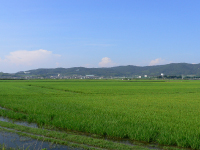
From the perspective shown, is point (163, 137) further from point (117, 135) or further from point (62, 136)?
point (62, 136)

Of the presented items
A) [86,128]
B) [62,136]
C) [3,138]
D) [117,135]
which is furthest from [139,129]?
[3,138]

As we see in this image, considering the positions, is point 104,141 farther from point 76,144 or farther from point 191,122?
point 191,122

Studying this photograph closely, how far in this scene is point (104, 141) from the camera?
763cm

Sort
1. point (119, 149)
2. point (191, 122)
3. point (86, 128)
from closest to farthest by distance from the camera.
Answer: point (119, 149) → point (86, 128) → point (191, 122)

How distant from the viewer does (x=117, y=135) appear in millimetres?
8344

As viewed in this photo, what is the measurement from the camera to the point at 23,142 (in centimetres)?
766

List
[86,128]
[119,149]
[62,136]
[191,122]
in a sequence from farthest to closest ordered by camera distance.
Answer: [191,122], [86,128], [62,136], [119,149]

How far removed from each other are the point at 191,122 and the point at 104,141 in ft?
16.7

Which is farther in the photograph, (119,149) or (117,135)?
(117,135)

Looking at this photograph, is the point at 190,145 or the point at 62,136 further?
the point at 62,136

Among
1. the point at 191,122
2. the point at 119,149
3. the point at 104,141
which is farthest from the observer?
the point at 191,122

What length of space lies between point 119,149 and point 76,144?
1546mm

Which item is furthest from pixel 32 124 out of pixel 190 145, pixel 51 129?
pixel 190 145

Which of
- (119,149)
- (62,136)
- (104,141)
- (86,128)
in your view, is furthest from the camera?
→ (86,128)
